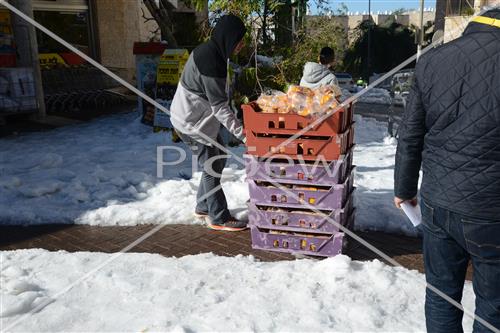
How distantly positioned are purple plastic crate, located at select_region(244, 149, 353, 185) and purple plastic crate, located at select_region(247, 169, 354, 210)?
7 centimetres

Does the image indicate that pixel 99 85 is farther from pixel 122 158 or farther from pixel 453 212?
pixel 453 212

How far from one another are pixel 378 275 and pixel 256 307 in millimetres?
1003

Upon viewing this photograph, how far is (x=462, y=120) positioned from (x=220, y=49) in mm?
2514

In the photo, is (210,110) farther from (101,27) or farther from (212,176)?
(101,27)

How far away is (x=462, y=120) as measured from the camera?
2.16 metres

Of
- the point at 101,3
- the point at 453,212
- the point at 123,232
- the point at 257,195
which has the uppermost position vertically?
the point at 101,3

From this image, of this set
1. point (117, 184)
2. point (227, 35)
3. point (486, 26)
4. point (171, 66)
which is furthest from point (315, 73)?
point (171, 66)

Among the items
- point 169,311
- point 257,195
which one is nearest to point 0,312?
point 169,311

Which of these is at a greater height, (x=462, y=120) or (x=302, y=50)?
(x=302, y=50)

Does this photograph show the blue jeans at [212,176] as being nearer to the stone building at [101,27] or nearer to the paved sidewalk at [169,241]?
the paved sidewalk at [169,241]

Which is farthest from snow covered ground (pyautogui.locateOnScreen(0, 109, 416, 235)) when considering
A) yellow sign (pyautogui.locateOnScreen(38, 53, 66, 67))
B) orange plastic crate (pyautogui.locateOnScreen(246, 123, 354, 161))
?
yellow sign (pyautogui.locateOnScreen(38, 53, 66, 67))

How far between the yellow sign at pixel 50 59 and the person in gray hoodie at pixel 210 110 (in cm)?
963

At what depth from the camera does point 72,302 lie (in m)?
3.33

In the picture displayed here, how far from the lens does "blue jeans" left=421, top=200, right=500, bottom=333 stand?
218 centimetres
